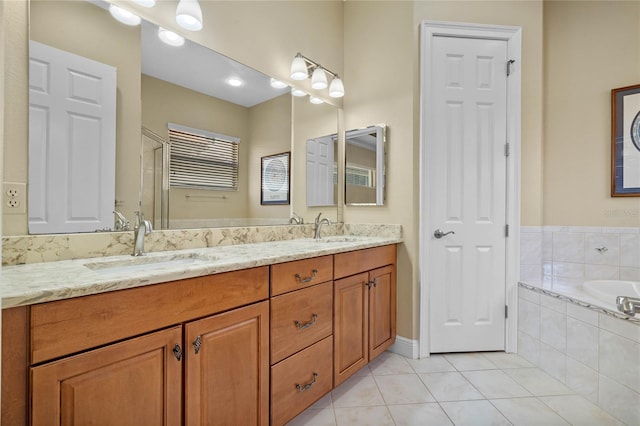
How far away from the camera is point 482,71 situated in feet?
7.61

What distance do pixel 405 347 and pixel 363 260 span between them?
2.82 ft

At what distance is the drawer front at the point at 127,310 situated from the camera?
78cm

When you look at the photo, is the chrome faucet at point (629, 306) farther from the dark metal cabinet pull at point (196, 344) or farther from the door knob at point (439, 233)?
the dark metal cabinet pull at point (196, 344)

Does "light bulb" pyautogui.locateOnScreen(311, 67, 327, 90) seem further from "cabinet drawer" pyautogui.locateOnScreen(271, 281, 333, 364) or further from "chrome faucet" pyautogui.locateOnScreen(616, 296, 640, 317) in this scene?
"chrome faucet" pyautogui.locateOnScreen(616, 296, 640, 317)

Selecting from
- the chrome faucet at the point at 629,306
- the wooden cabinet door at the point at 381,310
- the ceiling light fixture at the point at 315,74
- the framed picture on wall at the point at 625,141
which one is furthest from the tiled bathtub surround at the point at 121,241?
the framed picture on wall at the point at 625,141

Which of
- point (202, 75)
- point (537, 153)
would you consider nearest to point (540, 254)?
point (537, 153)

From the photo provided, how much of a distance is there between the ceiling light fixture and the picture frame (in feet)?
1.88

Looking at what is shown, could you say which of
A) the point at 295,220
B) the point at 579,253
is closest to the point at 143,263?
the point at 295,220

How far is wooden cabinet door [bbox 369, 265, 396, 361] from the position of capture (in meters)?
2.01

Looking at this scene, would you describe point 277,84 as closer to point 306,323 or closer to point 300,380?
point 306,323

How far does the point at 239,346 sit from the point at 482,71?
2.48 meters

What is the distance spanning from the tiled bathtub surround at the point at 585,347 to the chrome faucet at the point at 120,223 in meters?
2.53

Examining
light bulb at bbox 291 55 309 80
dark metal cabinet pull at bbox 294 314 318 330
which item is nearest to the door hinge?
light bulb at bbox 291 55 309 80

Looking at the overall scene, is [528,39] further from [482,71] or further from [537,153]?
[537,153]
